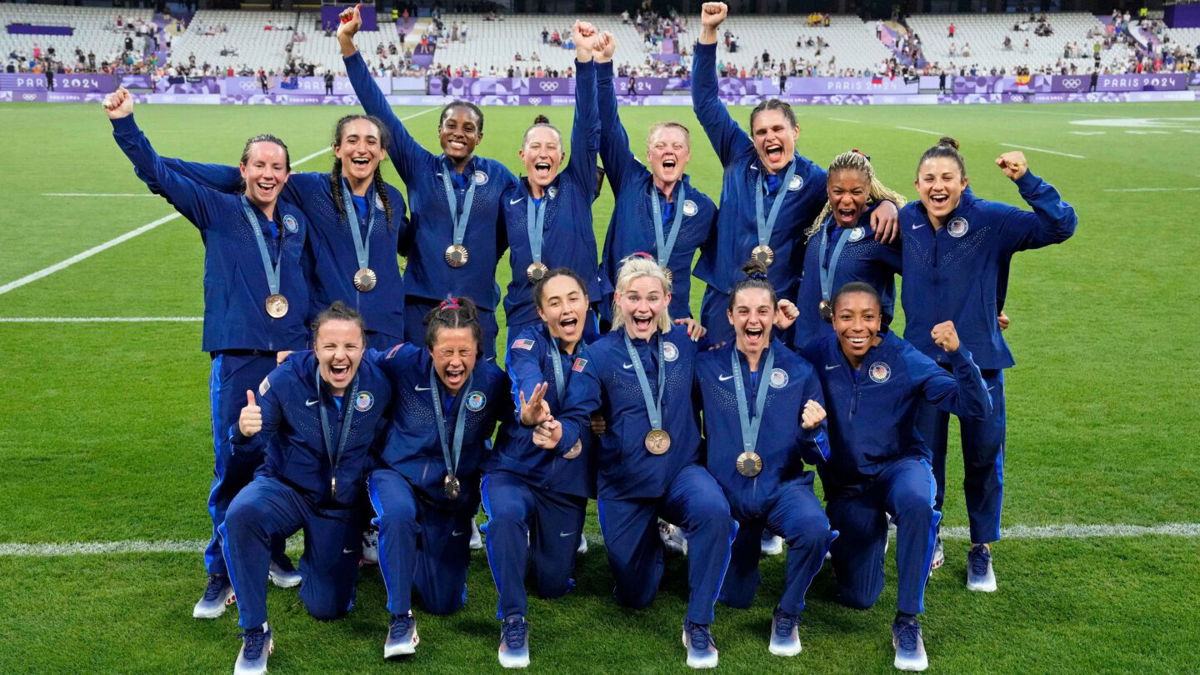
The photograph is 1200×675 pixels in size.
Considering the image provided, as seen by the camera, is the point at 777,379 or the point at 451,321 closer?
the point at 451,321

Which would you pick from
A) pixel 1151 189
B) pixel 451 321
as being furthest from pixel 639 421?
pixel 1151 189

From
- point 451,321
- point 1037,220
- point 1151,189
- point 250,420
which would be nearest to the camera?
point 250,420

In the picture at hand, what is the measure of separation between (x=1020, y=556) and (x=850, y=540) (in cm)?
97

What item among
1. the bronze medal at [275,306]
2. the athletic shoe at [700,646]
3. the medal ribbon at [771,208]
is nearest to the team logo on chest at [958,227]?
the medal ribbon at [771,208]

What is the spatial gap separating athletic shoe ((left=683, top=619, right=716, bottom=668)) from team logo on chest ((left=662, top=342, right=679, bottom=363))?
3.20ft

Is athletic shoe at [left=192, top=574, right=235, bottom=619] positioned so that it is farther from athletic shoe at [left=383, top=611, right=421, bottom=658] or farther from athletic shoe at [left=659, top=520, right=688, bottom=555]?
athletic shoe at [left=659, top=520, right=688, bottom=555]

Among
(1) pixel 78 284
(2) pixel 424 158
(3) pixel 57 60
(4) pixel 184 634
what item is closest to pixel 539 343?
(2) pixel 424 158

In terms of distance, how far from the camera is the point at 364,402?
4070mm

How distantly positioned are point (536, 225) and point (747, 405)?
1354 mm

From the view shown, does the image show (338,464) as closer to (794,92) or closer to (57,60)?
(794,92)

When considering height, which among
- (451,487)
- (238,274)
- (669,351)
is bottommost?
(451,487)

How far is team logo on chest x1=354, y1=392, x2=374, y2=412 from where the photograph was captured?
4.06m

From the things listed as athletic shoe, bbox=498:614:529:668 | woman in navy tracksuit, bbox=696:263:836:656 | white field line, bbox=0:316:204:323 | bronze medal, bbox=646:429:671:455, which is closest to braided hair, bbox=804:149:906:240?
woman in navy tracksuit, bbox=696:263:836:656

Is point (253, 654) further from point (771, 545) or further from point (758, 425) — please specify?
point (771, 545)
